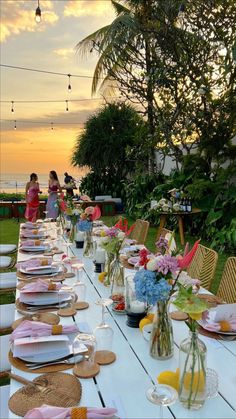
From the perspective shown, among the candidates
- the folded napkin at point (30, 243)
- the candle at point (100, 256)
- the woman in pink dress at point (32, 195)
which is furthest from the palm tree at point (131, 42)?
the candle at point (100, 256)

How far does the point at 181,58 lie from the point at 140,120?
3.02 m

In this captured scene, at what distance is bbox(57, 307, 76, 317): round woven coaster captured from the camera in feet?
6.00

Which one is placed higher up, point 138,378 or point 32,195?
point 32,195

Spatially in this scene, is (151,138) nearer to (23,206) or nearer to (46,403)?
(23,206)

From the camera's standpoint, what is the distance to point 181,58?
291 inches

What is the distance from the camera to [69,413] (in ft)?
3.38

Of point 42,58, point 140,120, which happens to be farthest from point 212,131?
point 42,58

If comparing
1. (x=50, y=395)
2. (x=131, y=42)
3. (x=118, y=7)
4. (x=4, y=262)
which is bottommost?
(x=4, y=262)

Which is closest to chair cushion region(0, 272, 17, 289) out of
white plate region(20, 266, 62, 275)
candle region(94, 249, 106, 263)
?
white plate region(20, 266, 62, 275)

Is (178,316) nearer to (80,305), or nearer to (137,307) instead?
(137,307)

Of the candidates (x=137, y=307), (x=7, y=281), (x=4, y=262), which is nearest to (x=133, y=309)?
(x=137, y=307)

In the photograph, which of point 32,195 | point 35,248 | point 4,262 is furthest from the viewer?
point 32,195

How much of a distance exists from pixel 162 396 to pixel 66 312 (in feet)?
3.02

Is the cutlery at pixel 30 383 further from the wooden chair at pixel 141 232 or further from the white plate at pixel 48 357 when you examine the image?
the wooden chair at pixel 141 232
